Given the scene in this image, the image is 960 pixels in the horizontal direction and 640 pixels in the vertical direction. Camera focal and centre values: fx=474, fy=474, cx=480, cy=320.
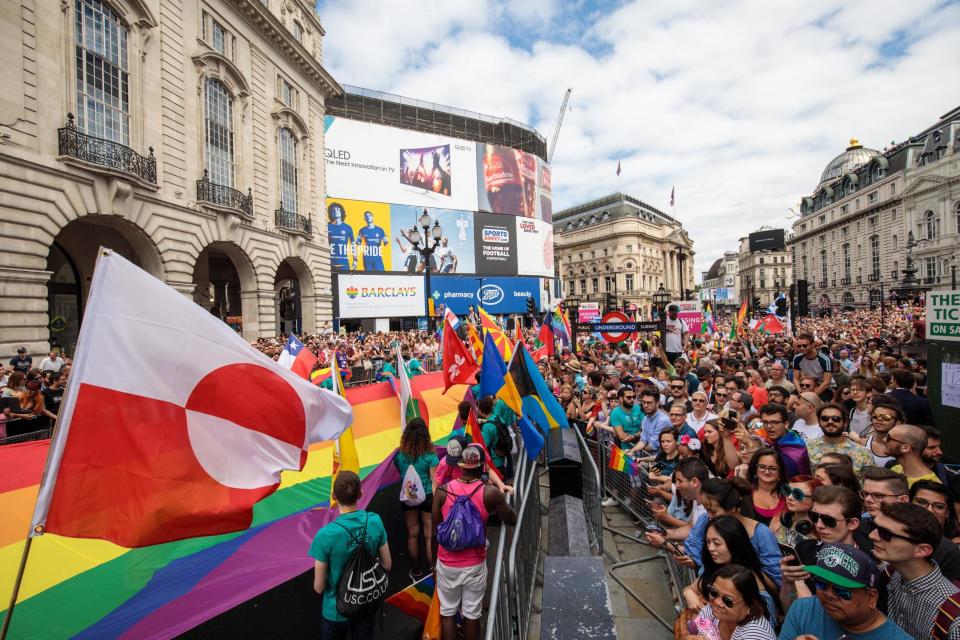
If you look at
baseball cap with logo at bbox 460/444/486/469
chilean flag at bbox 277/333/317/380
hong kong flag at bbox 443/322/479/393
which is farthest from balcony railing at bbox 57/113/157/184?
baseball cap with logo at bbox 460/444/486/469

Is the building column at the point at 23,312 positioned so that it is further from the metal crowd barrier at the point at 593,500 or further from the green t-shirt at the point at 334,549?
the metal crowd barrier at the point at 593,500

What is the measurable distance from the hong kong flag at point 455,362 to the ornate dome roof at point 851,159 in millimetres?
100050

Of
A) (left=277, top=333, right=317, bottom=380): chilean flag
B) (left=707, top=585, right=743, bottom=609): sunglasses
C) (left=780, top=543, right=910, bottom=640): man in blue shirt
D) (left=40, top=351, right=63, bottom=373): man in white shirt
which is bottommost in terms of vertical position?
(left=707, top=585, right=743, bottom=609): sunglasses

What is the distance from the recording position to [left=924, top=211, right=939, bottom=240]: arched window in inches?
2154

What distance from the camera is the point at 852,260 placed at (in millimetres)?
73125

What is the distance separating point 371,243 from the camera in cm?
3722

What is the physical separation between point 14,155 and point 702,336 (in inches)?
915

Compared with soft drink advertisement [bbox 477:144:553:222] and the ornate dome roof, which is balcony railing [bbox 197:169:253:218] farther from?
the ornate dome roof

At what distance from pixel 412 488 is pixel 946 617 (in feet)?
13.0

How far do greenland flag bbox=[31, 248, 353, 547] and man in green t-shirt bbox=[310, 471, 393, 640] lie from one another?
1.61 feet

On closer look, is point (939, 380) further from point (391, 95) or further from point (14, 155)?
point (391, 95)

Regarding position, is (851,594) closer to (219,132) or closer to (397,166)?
(219,132)

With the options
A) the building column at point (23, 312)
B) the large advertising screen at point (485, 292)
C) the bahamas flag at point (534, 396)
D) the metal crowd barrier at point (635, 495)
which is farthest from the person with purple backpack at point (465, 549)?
the large advertising screen at point (485, 292)

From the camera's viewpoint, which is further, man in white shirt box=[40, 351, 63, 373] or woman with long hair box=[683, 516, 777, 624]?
man in white shirt box=[40, 351, 63, 373]
